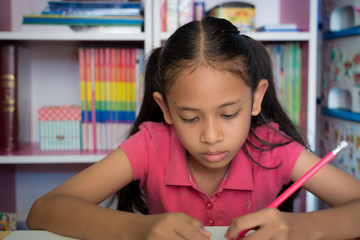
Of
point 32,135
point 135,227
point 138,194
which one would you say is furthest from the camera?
point 32,135

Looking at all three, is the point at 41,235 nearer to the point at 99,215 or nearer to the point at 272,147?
the point at 99,215

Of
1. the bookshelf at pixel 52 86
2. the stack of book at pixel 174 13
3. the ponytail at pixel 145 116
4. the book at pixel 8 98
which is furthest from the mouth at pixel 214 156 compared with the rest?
the book at pixel 8 98

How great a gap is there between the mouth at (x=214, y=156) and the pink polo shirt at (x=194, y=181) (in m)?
0.13

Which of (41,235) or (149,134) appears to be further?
(149,134)

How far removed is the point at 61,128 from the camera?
1.50m

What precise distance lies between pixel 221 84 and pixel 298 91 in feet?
2.75

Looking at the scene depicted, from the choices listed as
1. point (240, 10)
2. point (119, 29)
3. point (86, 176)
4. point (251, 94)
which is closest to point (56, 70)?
point (119, 29)

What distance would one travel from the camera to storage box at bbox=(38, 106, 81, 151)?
1.49m

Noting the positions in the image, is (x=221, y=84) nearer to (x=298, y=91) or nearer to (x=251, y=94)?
(x=251, y=94)

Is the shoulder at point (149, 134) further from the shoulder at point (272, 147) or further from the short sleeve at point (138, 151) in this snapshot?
the shoulder at point (272, 147)

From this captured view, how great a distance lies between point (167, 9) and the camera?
57.7 inches

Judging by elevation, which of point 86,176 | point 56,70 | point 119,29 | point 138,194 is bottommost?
point 138,194

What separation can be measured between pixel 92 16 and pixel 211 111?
82 centimetres

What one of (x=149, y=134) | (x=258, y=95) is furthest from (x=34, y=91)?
(x=258, y=95)
